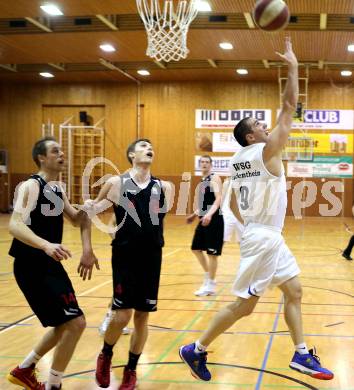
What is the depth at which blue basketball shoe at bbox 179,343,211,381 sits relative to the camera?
14.2 feet

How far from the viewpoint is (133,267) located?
433 cm

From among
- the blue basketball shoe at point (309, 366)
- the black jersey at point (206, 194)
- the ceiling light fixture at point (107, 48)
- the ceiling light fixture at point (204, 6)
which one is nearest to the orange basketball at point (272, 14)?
the blue basketball shoe at point (309, 366)

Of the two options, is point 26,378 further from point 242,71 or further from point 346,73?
point 346,73

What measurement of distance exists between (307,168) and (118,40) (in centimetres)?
958

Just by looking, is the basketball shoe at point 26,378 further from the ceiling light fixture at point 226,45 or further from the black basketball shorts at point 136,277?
the ceiling light fixture at point 226,45

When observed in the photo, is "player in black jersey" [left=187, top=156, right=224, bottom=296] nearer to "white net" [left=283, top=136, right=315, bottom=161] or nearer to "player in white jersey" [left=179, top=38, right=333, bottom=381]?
"player in white jersey" [left=179, top=38, right=333, bottom=381]

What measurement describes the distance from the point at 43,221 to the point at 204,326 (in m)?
2.87

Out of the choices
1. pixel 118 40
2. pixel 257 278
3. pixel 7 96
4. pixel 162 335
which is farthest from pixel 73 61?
pixel 257 278

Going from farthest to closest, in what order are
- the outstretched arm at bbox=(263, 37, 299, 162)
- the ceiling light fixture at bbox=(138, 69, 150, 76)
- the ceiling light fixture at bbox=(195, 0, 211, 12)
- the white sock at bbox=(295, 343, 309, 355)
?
1. the ceiling light fixture at bbox=(138, 69, 150, 76)
2. the ceiling light fixture at bbox=(195, 0, 211, 12)
3. the white sock at bbox=(295, 343, 309, 355)
4. the outstretched arm at bbox=(263, 37, 299, 162)

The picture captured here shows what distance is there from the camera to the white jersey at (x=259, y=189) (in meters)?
4.27

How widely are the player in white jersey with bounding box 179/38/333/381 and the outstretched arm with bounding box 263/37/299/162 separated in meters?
0.01

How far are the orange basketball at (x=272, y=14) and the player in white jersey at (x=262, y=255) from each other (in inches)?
10.4

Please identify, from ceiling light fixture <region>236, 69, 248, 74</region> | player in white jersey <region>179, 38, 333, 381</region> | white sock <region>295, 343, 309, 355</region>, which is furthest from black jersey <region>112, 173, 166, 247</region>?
ceiling light fixture <region>236, 69, 248, 74</region>

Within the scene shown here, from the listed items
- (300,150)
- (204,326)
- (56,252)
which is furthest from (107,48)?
(56,252)
